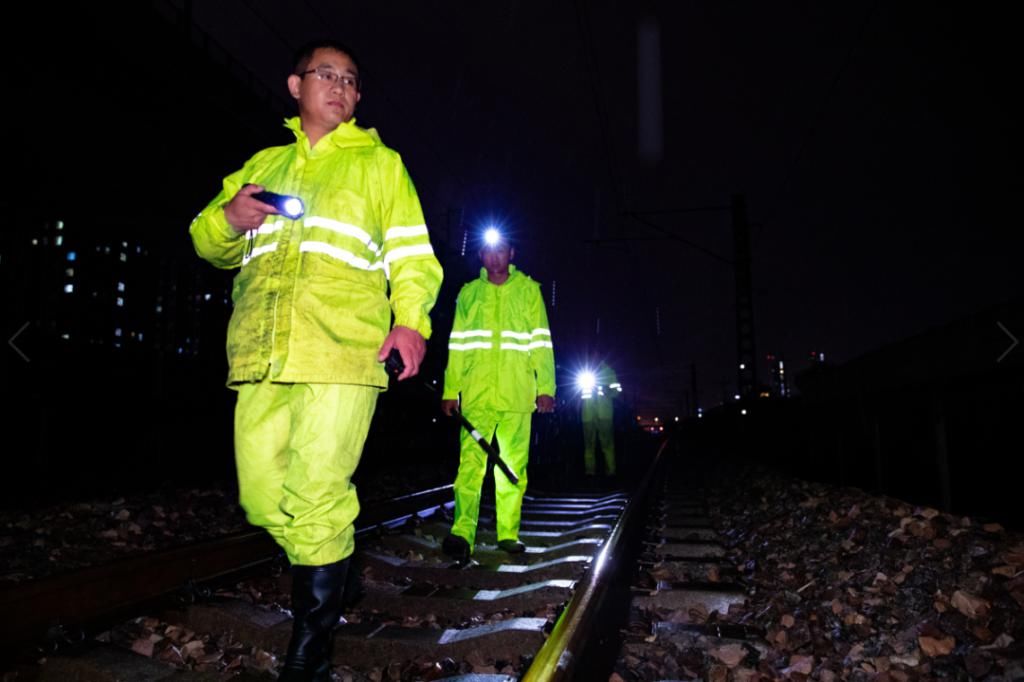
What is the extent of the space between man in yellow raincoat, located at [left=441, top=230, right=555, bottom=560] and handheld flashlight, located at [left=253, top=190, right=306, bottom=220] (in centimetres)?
247

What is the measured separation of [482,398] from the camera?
4574mm

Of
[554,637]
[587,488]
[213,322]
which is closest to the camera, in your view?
[554,637]

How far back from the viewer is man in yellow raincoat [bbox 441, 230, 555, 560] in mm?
4555

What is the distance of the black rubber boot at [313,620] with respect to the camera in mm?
2137

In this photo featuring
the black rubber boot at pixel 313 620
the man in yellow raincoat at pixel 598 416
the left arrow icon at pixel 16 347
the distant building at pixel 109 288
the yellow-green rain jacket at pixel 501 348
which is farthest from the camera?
the man in yellow raincoat at pixel 598 416

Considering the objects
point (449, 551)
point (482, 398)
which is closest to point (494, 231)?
point (482, 398)

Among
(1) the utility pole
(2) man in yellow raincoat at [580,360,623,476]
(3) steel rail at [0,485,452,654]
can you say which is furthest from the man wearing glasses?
(1) the utility pole

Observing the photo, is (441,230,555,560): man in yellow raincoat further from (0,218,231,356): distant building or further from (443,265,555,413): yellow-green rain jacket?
(0,218,231,356): distant building

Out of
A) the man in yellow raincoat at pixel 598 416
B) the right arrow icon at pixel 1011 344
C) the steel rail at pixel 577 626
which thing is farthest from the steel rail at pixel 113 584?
the man in yellow raincoat at pixel 598 416

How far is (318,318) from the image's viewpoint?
2227mm

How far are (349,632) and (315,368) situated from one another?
114cm

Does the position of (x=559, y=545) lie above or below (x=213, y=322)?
below

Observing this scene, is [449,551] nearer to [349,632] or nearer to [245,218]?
[349,632]

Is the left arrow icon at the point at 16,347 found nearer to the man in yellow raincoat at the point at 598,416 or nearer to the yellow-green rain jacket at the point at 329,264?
the yellow-green rain jacket at the point at 329,264
